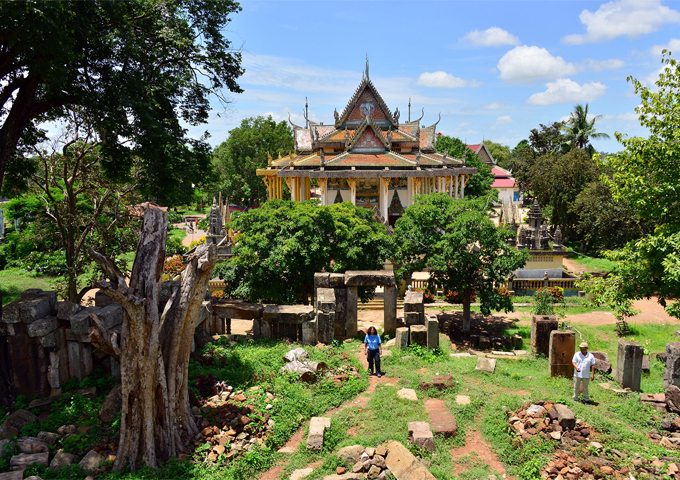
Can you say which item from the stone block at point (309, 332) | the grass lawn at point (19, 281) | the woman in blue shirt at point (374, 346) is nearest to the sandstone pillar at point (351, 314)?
the stone block at point (309, 332)

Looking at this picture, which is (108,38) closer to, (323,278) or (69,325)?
(69,325)

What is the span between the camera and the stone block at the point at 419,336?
483 inches

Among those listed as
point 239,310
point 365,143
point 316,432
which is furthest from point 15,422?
point 365,143

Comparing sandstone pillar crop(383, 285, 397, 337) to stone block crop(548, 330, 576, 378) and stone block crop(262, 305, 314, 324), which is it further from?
stone block crop(548, 330, 576, 378)

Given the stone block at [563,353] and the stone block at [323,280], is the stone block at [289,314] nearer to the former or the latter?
the stone block at [323,280]

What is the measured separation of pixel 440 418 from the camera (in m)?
8.45

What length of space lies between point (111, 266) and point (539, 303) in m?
14.7

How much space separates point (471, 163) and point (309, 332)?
40.0m

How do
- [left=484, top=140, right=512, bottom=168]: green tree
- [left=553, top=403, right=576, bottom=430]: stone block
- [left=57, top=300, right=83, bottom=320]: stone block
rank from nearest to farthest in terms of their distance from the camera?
[left=553, top=403, right=576, bottom=430]: stone block
[left=57, top=300, right=83, bottom=320]: stone block
[left=484, top=140, right=512, bottom=168]: green tree

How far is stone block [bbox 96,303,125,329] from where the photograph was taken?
8.92 m

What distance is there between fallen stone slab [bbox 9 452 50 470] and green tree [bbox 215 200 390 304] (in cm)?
713

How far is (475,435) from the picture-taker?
26.9ft

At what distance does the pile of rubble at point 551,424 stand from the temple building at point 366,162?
19936mm

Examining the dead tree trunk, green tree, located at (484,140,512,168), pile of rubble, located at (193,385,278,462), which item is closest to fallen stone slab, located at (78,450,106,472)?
the dead tree trunk
